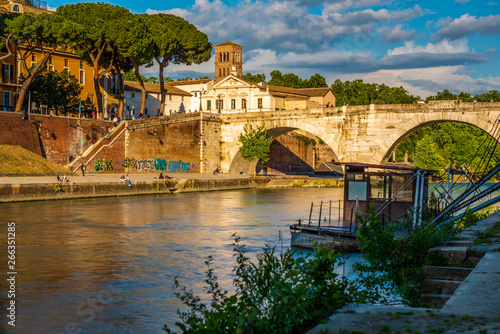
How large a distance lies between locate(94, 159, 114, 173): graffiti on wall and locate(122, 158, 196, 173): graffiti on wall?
1987mm

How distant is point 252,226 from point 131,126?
92.7 ft

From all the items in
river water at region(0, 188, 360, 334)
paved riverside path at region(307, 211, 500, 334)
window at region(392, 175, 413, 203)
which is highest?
window at region(392, 175, 413, 203)

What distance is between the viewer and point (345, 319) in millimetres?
6719

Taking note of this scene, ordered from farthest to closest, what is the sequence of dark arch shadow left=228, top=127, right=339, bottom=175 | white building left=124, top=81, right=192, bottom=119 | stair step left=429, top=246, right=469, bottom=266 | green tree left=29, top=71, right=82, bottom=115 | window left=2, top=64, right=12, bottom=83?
white building left=124, top=81, right=192, bottom=119 < dark arch shadow left=228, top=127, right=339, bottom=175 < green tree left=29, top=71, right=82, bottom=115 < window left=2, top=64, right=12, bottom=83 < stair step left=429, top=246, right=469, bottom=266

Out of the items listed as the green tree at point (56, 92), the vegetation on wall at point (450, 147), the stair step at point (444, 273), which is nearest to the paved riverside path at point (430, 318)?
the stair step at point (444, 273)

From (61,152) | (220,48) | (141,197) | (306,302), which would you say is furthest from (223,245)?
(220,48)

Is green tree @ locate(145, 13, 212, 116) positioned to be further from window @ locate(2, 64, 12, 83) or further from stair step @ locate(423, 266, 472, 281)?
stair step @ locate(423, 266, 472, 281)

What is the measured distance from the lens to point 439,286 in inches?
397

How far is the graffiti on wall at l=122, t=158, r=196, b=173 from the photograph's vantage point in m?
50.8

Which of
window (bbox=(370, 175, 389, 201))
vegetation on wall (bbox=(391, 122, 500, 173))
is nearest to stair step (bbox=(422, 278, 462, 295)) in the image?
window (bbox=(370, 175, 389, 201))

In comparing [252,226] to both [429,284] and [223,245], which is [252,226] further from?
[429,284]

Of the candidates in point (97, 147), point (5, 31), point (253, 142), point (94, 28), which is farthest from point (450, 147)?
point (5, 31)

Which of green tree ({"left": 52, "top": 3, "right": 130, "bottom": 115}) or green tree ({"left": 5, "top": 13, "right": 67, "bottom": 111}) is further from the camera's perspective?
green tree ({"left": 52, "top": 3, "right": 130, "bottom": 115})

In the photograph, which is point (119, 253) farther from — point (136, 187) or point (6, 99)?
point (6, 99)
